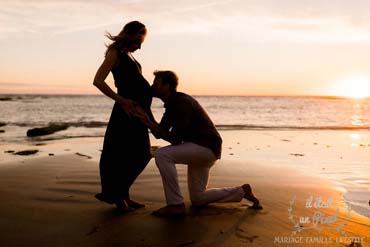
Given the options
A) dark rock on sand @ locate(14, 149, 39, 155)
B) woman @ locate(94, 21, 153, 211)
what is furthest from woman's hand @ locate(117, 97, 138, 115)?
dark rock on sand @ locate(14, 149, 39, 155)

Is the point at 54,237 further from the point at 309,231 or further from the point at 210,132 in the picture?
the point at 309,231

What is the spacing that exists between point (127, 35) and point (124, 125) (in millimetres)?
1065

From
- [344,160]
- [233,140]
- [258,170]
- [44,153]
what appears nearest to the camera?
[258,170]

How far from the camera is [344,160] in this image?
32.7 feet

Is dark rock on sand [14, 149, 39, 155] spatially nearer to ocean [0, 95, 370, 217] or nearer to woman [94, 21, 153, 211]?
ocean [0, 95, 370, 217]

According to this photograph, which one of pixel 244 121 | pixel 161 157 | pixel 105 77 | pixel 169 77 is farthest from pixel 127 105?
pixel 244 121

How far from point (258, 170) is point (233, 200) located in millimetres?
3352

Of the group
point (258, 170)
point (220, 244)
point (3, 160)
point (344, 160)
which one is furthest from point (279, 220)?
point (3, 160)

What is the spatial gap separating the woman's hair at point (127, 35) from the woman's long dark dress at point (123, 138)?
12cm

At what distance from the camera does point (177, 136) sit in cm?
491

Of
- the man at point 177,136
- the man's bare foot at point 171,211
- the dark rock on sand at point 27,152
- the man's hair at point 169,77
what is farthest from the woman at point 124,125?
the dark rock on sand at point 27,152

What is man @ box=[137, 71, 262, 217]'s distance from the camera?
482cm

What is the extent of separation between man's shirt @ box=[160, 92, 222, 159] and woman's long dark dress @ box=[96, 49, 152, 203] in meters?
0.38

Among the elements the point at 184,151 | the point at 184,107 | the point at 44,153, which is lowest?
the point at 44,153
